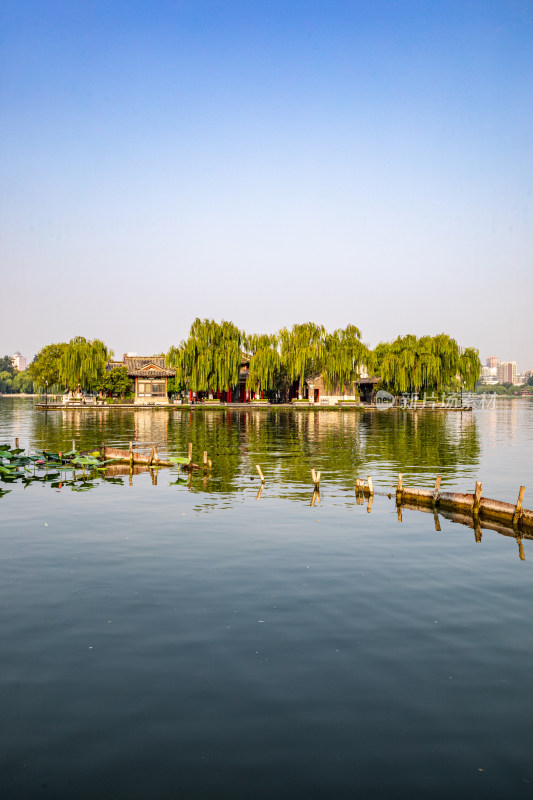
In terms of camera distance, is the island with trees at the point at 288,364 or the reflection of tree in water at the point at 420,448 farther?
the island with trees at the point at 288,364

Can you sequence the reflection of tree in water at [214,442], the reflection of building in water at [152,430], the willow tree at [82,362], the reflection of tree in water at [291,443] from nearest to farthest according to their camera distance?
1. the reflection of tree in water at [214,442]
2. the reflection of tree in water at [291,443]
3. the reflection of building in water at [152,430]
4. the willow tree at [82,362]

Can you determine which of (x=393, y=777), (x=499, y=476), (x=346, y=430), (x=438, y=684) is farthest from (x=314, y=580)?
(x=346, y=430)

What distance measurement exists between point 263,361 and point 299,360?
4.78 metres

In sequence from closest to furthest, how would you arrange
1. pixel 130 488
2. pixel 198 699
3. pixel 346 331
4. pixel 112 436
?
pixel 198 699, pixel 130 488, pixel 112 436, pixel 346 331

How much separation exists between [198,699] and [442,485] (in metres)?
21.0

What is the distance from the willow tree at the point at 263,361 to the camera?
85438 millimetres

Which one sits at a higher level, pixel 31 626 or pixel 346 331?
pixel 346 331

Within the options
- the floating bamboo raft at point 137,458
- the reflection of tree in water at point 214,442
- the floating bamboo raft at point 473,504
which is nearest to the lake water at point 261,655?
the floating bamboo raft at point 473,504

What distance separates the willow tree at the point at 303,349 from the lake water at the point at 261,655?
210 feet

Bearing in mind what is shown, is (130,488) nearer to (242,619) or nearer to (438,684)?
(242,619)

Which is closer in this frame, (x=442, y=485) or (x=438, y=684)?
(x=438, y=684)

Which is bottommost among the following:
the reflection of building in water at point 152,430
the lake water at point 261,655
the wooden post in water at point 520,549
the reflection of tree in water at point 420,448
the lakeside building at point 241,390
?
the wooden post in water at point 520,549

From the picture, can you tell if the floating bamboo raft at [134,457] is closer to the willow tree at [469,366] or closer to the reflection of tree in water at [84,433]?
the reflection of tree in water at [84,433]

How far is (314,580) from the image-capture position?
13602 millimetres
